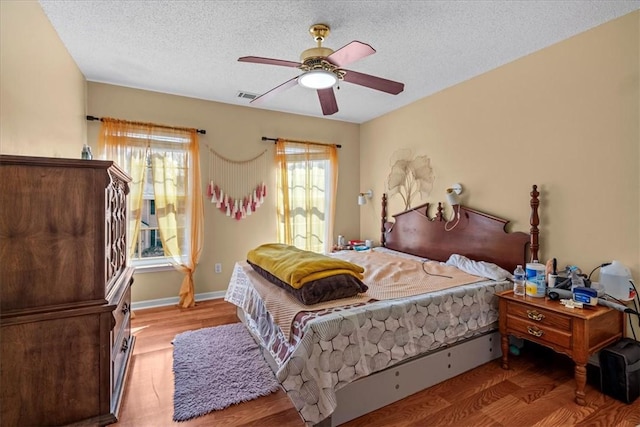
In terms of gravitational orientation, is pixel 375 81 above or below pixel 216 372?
above

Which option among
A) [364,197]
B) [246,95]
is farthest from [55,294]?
[364,197]

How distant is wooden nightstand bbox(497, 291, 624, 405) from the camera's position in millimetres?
1813

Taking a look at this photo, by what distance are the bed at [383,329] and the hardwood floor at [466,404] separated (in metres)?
0.09

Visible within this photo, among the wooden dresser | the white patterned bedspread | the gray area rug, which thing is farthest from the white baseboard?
the wooden dresser

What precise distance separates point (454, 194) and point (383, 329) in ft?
6.46

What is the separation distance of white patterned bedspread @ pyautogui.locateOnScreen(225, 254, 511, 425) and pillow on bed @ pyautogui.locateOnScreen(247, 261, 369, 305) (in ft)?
0.45

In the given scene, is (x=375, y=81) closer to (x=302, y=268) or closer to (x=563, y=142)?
(x=302, y=268)

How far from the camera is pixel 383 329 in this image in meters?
1.80

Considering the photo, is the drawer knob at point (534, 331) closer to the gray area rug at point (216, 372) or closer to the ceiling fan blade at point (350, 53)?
the gray area rug at point (216, 372)

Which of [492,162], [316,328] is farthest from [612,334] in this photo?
[316,328]

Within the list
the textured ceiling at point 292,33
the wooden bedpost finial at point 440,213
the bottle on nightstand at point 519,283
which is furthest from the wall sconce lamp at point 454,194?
the textured ceiling at point 292,33

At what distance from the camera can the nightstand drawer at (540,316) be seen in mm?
1891

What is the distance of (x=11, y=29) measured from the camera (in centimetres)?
172

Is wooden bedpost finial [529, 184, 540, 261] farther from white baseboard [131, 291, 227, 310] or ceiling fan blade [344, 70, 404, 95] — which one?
white baseboard [131, 291, 227, 310]
